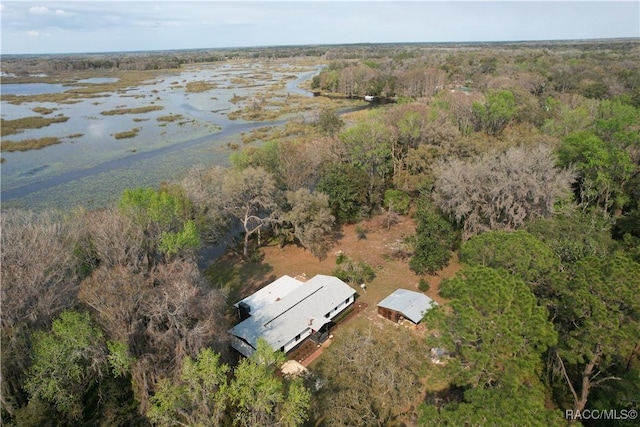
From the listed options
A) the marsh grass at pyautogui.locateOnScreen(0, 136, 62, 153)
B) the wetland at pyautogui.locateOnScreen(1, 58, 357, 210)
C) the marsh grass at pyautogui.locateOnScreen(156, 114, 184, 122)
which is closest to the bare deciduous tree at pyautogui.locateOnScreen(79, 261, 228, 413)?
the wetland at pyautogui.locateOnScreen(1, 58, 357, 210)

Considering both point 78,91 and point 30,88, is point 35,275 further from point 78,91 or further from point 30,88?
point 30,88

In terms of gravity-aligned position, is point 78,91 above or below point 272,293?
above

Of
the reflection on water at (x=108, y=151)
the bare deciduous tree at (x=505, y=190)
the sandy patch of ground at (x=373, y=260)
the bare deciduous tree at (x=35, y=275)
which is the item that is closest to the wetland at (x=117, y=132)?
the reflection on water at (x=108, y=151)

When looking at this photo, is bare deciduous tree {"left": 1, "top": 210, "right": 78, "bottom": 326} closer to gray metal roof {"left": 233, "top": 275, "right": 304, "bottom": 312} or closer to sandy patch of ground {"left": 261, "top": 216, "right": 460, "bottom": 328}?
gray metal roof {"left": 233, "top": 275, "right": 304, "bottom": 312}

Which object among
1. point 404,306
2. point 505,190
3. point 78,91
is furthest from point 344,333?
point 78,91

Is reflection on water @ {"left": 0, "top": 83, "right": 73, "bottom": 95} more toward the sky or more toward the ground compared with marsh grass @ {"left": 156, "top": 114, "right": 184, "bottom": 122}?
more toward the sky

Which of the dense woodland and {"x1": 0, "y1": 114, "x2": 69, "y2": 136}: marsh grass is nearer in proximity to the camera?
the dense woodland

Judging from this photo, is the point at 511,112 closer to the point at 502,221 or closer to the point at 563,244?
the point at 502,221
